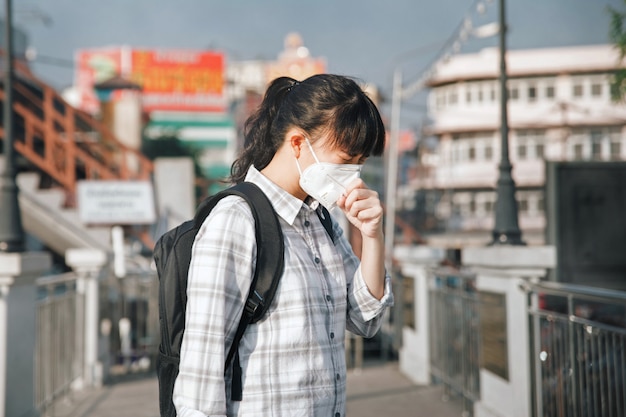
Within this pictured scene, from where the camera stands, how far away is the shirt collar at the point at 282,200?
227cm

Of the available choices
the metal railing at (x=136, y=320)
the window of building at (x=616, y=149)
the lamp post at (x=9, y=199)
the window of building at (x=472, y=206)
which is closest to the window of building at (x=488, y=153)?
the window of building at (x=472, y=206)

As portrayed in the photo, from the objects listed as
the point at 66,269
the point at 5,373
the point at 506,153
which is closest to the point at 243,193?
the point at 5,373

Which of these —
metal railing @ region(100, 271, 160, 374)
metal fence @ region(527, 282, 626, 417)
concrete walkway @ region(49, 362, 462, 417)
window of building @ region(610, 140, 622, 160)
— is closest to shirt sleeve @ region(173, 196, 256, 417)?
metal fence @ region(527, 282, 626, 417)

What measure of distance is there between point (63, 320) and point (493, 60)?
54772 millimetres

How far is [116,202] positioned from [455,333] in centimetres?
799

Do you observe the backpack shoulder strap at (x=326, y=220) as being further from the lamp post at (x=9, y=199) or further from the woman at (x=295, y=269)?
the lamp post at (x=9, y=199)

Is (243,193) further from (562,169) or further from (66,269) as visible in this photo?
(66,269)

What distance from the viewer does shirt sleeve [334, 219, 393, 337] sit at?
248 cm

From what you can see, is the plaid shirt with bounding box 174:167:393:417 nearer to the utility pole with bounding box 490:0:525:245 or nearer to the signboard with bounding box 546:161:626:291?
the utility pole with bounding box 490:0:525:245

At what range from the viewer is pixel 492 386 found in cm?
666

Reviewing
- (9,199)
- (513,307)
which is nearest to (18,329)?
(9,199)

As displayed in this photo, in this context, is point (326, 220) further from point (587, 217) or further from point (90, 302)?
point (587, 217)

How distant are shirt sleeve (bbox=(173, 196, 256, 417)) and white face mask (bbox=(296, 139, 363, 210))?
21 centimetres

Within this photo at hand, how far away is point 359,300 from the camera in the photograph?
8.16 feet
